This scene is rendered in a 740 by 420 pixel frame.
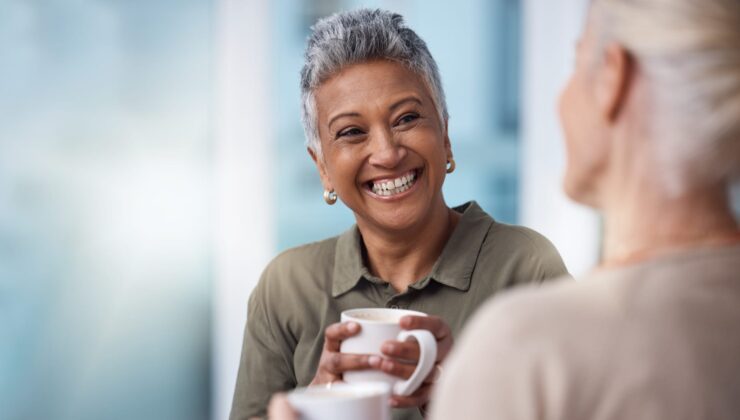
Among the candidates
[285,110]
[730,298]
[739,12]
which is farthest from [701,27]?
[285,110]

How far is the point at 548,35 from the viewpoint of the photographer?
333 centimetres

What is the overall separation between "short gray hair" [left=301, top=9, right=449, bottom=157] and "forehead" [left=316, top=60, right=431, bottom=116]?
13 mm

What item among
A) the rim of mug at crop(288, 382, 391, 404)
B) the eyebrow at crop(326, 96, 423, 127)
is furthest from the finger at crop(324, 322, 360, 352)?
the eyebrow at crop(326, 96, 423, 127)

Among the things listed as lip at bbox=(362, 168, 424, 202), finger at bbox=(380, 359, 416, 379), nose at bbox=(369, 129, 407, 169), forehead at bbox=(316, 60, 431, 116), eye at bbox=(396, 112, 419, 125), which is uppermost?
forehead at bbox=(316, 60, 431, 116)

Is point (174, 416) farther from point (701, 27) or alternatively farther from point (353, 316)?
point (701, 27)

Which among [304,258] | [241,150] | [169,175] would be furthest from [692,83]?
[169,175]

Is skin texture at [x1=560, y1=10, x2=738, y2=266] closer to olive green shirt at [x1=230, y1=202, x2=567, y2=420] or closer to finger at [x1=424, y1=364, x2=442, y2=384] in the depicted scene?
finger at [x1=424, y1=364, x2=442, y2=384]

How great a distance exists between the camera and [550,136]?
10.9 feet

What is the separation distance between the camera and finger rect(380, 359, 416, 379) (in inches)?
43.1

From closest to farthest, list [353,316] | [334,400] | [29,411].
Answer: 1. [334,400]
2. [353,316]
3. [29,411]

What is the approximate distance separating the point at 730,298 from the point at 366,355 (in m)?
0.55

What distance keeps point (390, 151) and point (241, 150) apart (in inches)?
69.6

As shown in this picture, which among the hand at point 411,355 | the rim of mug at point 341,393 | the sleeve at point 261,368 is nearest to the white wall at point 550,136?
the sleeve at point 261,368

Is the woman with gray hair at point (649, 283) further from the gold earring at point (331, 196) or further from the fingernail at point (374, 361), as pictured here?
the gold earring at point (331, 196)
